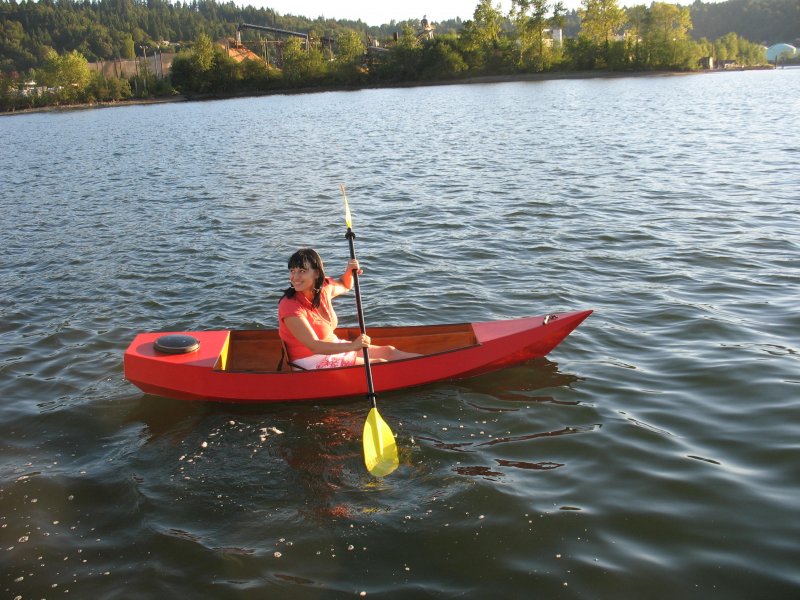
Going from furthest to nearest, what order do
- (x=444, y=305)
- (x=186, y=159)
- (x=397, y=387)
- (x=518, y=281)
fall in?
(x=186, y=159) < (x=518, y=281) < (x=444, y=305) < (x=397, y=387)

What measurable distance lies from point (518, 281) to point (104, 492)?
571 cm

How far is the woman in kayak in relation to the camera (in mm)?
5801

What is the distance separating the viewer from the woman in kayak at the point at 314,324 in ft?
19.0

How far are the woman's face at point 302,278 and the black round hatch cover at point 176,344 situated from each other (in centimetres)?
113

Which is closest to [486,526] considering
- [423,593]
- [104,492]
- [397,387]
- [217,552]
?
[423,593]

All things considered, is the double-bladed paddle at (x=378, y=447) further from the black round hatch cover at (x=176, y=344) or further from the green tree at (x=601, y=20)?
the green tree at (x=601, y=20)

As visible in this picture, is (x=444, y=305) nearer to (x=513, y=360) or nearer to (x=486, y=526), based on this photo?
(x=513, y=360)

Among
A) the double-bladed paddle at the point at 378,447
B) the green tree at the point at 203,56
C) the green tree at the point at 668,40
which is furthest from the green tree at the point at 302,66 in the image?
the double-bladed paddle at the point at 378,447

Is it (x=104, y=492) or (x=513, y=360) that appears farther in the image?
(x=513, y=360)

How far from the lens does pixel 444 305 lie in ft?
27.7

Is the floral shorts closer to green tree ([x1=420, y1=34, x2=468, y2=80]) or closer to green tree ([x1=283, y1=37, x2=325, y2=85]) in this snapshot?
green tree ([x1=420, y1=34, x2=468, y2=80])

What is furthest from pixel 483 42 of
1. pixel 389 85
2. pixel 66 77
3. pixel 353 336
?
pixel 353 336

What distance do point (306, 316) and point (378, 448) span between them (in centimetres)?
143

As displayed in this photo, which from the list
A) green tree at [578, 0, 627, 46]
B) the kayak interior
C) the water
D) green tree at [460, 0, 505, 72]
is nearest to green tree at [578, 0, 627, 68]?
green tree at [578, 0, 627, 46]
